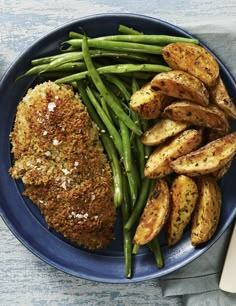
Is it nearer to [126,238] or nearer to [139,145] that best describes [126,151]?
[139,145]

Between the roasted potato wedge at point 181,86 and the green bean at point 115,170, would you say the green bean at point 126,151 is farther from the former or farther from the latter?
the roasted potato wedge at point 181,86

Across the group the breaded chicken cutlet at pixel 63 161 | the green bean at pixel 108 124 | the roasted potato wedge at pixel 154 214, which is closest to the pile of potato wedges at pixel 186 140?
the roasted potato wedge at pixel 154 214

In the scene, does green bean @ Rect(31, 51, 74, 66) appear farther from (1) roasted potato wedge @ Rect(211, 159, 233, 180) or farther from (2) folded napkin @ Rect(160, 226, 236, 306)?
(2) folded napkin @ Rect(160, 226, 236, 306)

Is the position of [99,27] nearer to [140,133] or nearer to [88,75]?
[88,75]

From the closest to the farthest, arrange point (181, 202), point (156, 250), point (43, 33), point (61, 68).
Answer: point (181, 202)
point (61, 68)
point (156, 250)
point (43, 33)

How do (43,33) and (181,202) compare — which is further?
(43,33)

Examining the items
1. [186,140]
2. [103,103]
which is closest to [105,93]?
[103,103]

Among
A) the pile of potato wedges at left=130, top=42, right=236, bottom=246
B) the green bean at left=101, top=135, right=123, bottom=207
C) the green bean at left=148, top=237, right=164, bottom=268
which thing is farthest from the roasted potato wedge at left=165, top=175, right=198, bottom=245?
the green bean at left=101, top=135, right=123, bottom=207
